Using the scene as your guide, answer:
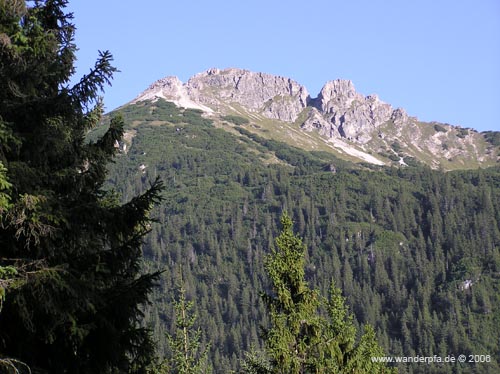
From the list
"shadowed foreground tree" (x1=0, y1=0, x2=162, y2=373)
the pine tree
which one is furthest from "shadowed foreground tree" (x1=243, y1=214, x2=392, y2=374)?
"shadowed foreground tree" (x1=0, y1=0, x2=162, y2=373)

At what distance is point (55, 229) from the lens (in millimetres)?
9891

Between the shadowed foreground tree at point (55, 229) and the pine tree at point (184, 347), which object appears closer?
the shadowed foreground tree at point (55, 229)

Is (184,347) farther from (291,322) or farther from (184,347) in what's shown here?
(291,322)

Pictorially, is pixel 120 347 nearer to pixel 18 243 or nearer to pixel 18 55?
pixel 18 243

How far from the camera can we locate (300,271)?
18.7 m

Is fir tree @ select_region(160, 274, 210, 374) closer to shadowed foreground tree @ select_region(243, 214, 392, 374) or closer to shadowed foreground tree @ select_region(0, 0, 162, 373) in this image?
shadowed foreground tree @ select_region(243, 214, 392, 374)

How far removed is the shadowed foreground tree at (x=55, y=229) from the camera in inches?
377

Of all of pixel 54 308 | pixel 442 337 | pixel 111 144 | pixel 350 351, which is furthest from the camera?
pixel 442 337

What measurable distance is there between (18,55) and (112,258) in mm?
3843

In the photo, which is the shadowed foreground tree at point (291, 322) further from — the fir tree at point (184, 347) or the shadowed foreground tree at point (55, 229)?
the shadowed foreground tree at point (55, 229)

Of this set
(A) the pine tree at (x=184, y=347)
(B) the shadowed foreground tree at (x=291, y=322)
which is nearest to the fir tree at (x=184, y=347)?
(A) the pine tree at (x=184, y=347)

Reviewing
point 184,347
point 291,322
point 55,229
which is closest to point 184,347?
point 184,347

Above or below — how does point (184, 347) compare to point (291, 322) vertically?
below

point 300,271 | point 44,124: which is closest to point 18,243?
point 44,124
